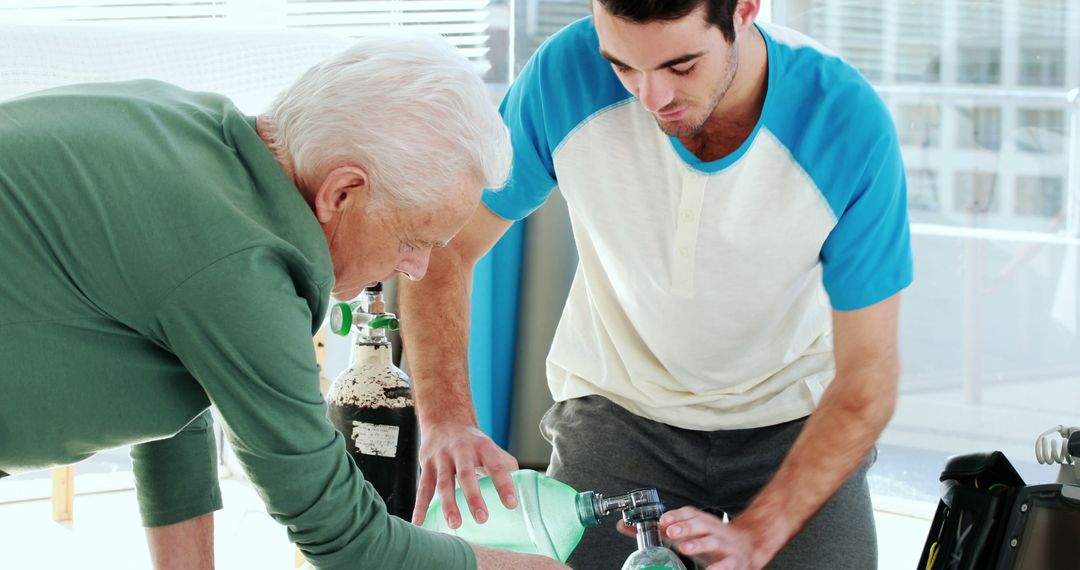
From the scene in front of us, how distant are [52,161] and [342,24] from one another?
231 cm

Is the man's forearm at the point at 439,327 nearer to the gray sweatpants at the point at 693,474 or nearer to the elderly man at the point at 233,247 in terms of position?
the gray sweatpants at the point at 693,474

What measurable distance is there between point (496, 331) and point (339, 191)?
1.63 m

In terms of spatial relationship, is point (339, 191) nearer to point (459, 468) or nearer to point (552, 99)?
point (459, 468)

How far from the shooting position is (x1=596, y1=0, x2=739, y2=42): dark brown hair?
124 cm

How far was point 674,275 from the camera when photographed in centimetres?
151

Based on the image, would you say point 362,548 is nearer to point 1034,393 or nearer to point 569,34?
point 569,34

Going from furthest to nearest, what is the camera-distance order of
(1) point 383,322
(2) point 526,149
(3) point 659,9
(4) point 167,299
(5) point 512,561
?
(1) point 383,322 < (2) point 526,149 < (3) point 659,9 < (5) point 512,561 < (4) point 167,299

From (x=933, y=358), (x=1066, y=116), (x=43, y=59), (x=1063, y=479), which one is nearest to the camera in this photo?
(x=1063, y=479)

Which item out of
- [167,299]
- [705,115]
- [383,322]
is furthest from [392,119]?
[383,322]

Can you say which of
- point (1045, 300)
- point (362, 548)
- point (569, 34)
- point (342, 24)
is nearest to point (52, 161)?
point (362, 548)

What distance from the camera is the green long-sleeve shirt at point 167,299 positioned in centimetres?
96

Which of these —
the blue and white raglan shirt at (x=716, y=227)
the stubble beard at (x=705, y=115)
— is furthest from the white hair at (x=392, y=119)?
the blue and white raglan shirt at (x=716, y=227)

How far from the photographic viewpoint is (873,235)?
1.43m

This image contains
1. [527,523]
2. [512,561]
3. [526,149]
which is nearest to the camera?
[512,561]
